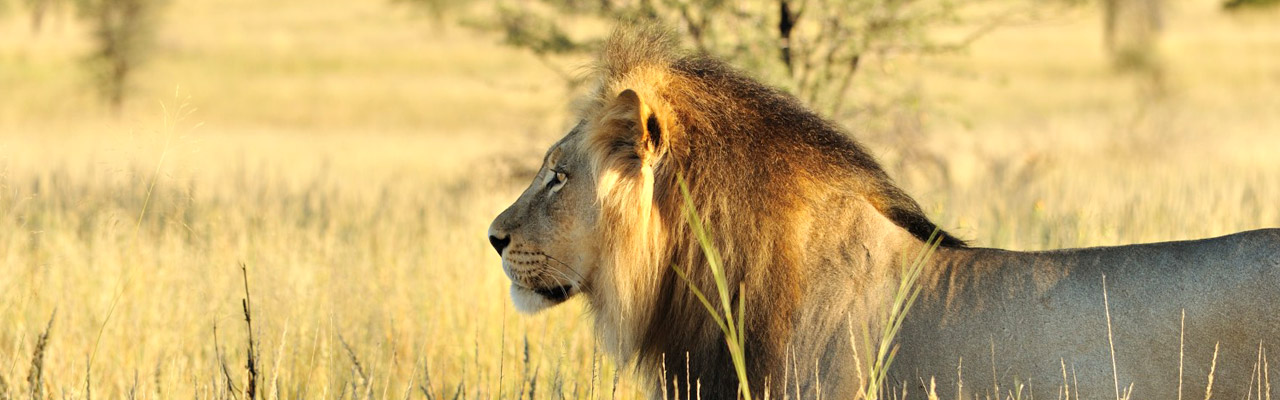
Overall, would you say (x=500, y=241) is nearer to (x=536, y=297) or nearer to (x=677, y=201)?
(x=536, y=297)

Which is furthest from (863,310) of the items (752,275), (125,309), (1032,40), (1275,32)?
(1275,32)

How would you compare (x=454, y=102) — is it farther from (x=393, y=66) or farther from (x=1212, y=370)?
(x=1212, y=370)

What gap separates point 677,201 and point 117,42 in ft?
130

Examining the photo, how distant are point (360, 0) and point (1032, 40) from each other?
1413 inches

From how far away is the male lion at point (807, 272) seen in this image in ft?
9.89

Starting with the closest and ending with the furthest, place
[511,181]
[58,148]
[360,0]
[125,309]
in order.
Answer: [125,309]
[511,181]
[58,148]
[360,0]

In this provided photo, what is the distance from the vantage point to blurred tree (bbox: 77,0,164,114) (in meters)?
38.9

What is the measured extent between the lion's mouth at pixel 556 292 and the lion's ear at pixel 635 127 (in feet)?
1.68

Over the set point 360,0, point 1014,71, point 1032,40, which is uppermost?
point 360,0

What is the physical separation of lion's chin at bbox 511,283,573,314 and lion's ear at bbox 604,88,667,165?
1.76 feet

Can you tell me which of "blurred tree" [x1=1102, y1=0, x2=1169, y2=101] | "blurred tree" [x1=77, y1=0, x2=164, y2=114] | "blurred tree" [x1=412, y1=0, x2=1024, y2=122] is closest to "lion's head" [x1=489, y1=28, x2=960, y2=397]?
"blurred tree" [x1=412, y1=0, x2=1024, y2=122]

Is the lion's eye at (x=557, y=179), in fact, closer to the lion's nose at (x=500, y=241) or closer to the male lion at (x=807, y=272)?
the male lion at (x=807, y=272)

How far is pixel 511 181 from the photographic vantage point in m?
10.7

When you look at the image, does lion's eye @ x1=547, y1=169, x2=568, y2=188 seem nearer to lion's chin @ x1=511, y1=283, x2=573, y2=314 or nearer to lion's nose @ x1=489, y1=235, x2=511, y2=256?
lion's nose @ x1=489, y1=235, x2=511, y2=256
